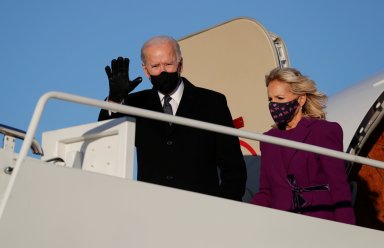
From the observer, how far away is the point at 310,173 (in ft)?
23.5

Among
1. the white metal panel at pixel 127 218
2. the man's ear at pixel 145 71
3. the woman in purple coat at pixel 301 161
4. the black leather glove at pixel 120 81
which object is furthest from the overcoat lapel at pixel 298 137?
the black leather glove at pixel 120 81

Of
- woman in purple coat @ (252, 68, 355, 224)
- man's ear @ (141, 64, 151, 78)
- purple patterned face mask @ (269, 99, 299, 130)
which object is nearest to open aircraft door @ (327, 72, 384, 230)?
woman in purple coat @ (252, 68, 355, 224)

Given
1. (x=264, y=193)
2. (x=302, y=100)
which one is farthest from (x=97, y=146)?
(x=302, y=100)

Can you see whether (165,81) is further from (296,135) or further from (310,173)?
(310,173)

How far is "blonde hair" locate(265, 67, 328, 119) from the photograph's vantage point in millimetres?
7391

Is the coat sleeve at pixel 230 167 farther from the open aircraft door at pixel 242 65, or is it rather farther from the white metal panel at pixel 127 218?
the open aircraft door at pixel 242 65

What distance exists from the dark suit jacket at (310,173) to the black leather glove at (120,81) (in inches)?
48.6

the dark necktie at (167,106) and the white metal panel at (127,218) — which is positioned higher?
the dark necktie at (167,106)

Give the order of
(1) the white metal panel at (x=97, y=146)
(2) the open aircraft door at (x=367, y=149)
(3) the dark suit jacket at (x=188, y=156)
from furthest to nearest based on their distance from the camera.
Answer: (2) the open aircraft door at (x=367, y=149) < (3) the dark suit jacket at (x=188, y=156) < (1) the white metal panel at (x=97, y=146)

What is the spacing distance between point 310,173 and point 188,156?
93 cm

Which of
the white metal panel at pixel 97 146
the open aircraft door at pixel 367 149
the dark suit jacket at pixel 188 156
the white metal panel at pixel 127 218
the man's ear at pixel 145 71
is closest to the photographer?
the white metal panel at pixel 127 218

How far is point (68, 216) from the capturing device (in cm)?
612

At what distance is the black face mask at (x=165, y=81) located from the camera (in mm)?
7281

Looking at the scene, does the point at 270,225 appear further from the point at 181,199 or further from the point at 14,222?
the point at 14,222
